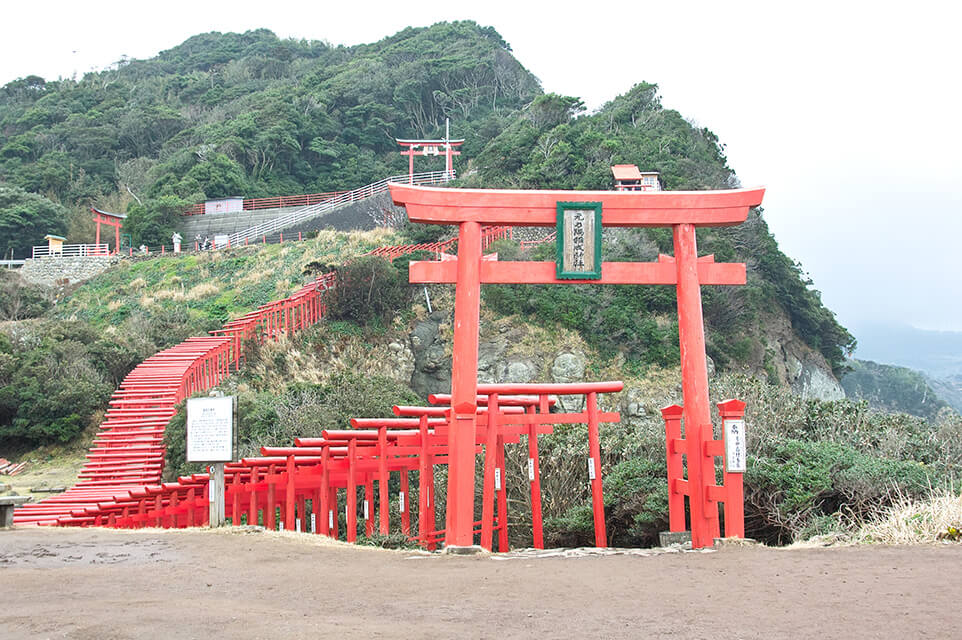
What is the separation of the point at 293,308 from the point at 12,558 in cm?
1963

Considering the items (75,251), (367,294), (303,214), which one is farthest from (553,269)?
(75,251)

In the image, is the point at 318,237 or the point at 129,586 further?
the point at 318,237

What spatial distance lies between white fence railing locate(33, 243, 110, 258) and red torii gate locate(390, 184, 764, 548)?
3750 centimetres

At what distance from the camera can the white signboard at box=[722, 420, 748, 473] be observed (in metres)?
9.30

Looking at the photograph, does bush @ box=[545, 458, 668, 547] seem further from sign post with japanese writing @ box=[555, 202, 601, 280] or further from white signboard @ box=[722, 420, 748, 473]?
sign post with japanese writing @ box=[555, 202, 601, 280]

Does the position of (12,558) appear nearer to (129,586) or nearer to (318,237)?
(129,586)

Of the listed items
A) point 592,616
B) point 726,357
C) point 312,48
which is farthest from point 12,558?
point 312,48

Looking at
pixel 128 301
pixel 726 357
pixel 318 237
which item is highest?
pixel 318 237

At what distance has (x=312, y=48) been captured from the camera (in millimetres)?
92312

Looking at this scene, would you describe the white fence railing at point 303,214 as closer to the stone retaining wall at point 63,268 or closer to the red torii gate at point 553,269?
the stone retaining wall at point 63,268

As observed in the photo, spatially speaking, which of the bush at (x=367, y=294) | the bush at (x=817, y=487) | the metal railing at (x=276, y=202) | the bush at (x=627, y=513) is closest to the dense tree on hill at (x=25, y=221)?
the metal railing at (x=276, y=202)

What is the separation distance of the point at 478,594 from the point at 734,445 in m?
3.92

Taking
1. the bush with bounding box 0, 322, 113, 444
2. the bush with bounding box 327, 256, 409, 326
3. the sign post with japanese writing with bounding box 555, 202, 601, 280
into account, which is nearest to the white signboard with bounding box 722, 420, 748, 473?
the sign post with japanese writing with bounding box 555, 202, 601, 280

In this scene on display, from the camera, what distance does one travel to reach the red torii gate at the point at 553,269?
10.2 meters
